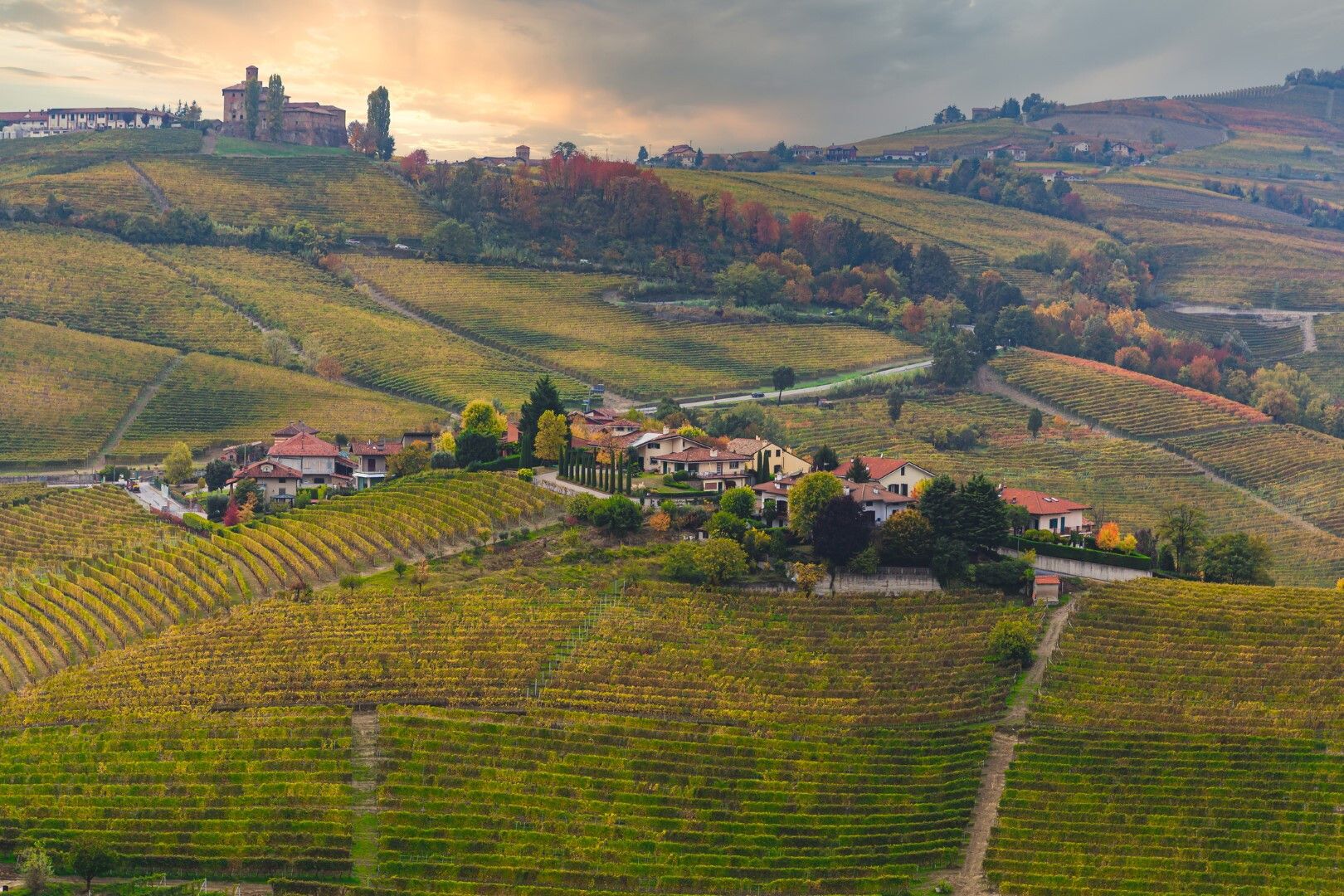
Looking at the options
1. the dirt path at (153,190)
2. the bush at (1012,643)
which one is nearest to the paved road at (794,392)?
the bush at (1012,643)

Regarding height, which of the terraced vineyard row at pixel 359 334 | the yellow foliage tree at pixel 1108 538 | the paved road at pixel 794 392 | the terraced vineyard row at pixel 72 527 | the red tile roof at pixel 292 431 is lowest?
the terraced vineyard row at pixel 72 527

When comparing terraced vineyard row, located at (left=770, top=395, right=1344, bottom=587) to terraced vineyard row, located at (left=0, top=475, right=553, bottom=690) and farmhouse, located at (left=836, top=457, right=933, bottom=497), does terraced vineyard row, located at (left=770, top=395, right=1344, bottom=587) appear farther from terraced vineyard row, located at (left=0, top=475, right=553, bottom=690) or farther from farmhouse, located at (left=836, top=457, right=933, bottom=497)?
terraced vineyard row, located at (left=0, top=475, right=553, bottom=690)

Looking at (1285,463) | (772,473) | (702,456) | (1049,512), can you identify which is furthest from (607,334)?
(1049,512)

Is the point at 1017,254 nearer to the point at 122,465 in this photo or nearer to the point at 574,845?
the point at 122,465

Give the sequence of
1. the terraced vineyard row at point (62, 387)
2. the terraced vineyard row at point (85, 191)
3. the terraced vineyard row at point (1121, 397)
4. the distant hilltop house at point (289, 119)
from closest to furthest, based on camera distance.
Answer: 1. the terraced vineyard row at point (62, 387)
2. the terraced vineyard row at point (1121, 397)
3. the terraced vineyard row at point (85, 191)
4. the distant hilltop house at point (289, 119)

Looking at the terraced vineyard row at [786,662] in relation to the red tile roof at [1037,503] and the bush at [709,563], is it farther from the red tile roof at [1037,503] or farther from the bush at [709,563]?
the red tile roof at [1037,503]

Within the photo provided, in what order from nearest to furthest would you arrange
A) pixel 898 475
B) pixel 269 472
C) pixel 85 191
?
pixel 898 475
pixel 269 472
pixel 85 191

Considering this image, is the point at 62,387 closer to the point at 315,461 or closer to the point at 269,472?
the point at 315,461
